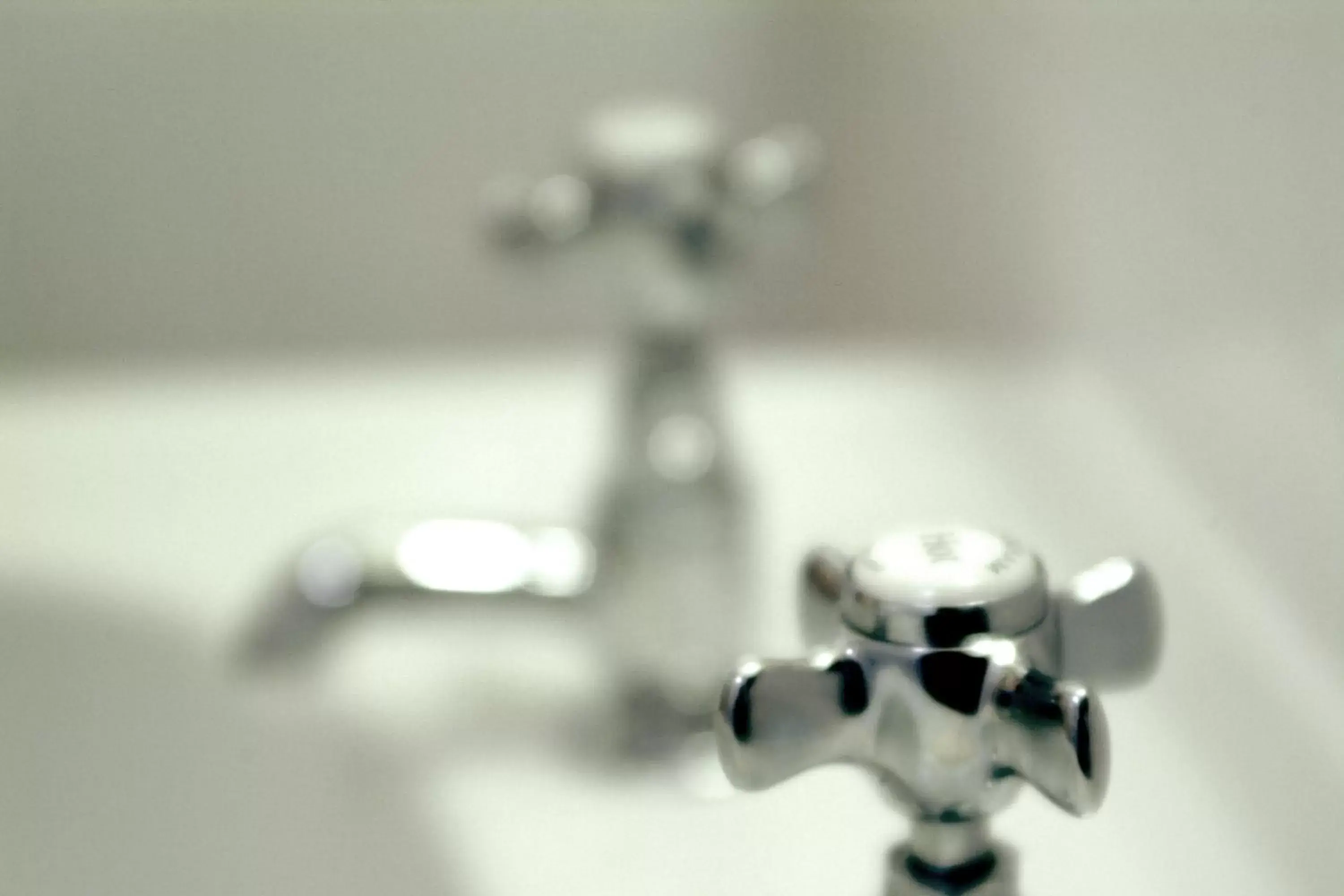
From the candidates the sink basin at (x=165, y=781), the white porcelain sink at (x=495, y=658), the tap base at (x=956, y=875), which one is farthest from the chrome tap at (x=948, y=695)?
the sink basin at (x=165, y=781)

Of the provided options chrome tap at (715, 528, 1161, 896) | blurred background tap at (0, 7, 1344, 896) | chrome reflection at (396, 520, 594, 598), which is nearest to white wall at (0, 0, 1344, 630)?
blurred background tap at (0, 7, 1344, 896)

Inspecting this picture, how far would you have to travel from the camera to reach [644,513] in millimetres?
492

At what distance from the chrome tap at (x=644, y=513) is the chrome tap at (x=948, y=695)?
8.2 inches

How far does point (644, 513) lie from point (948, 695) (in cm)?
27

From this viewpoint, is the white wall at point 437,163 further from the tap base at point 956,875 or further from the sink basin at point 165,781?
the tap base at point 956,875

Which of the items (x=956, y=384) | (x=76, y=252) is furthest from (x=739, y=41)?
(x=76, y=252)

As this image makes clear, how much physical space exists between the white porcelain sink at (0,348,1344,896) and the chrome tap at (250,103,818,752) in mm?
28

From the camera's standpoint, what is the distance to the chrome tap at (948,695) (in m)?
0.22

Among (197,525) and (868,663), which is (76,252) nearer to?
(197,525)

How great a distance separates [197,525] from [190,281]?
0.12 meters

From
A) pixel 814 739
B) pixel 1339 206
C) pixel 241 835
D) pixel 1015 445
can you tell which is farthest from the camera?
pixel 1015 445

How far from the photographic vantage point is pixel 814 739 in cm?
23

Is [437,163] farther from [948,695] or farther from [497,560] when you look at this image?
[948,695]

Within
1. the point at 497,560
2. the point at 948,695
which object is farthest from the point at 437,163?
the point at 948,695
